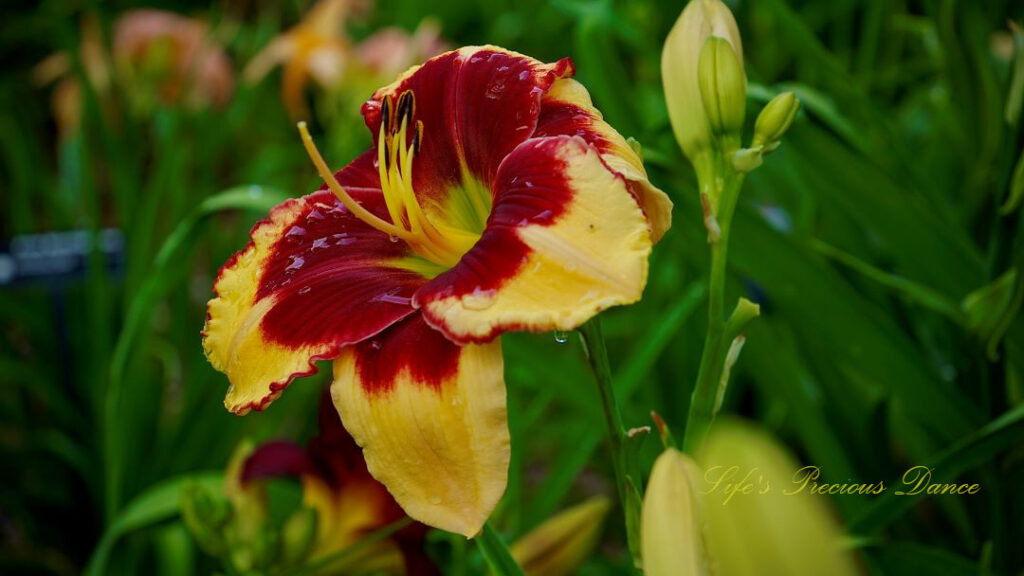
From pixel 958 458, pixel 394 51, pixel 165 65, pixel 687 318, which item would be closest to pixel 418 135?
pixel 958 458

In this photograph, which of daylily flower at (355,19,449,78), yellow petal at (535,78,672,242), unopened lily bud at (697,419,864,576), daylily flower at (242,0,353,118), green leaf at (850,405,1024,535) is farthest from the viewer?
daylily flower at (242,0,353,118)

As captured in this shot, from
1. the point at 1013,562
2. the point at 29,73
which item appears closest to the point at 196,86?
the point at 29,73

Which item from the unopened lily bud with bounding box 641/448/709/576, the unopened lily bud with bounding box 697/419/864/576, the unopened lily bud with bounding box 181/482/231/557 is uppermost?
the unopened lily bud with bounding box 697/419/864/576

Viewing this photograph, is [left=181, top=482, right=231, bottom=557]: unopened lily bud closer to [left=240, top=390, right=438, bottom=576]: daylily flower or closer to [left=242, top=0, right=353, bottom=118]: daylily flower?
[left=240, top=390, right=438, bottom=576]: daylily flower

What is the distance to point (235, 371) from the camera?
0.41 meters

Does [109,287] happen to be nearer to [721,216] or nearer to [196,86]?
[196,86]

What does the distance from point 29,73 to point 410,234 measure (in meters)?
2.20

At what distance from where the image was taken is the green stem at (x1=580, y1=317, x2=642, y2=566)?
15.2 inches

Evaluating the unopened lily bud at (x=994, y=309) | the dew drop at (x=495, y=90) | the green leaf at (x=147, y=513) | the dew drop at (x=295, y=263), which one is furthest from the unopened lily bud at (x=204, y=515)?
the unopened lily bud at (x=994, y=309)

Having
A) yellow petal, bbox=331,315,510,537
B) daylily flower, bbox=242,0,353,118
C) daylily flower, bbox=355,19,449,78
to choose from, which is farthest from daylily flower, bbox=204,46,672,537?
daylily flower, bbox=242,0,353,118

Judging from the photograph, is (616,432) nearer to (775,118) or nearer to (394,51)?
(775,118)

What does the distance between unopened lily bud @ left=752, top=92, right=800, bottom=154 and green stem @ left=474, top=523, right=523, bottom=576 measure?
9.1 inches

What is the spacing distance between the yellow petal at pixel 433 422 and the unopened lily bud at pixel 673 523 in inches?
2.6

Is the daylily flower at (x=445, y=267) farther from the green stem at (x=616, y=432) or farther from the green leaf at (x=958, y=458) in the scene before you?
the green leaf at (x=958, y=458)
